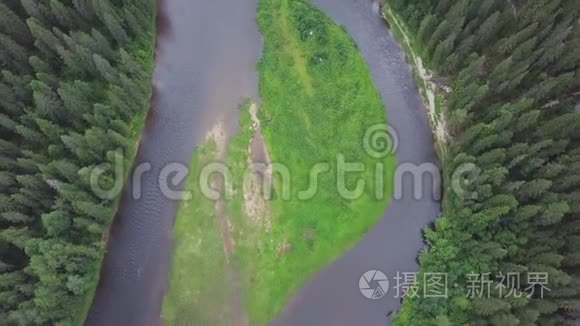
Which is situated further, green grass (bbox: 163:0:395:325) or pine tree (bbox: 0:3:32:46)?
green grass (bbox: 163:0:395:325)

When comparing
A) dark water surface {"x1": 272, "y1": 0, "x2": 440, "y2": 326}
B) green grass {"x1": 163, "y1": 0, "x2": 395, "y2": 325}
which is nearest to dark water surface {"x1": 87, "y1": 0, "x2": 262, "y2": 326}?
green grass {"x1": 163, "y1": 0, "x2": 395, "y2": 325}

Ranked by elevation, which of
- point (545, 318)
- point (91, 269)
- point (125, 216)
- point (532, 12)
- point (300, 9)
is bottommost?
point (545, 318)

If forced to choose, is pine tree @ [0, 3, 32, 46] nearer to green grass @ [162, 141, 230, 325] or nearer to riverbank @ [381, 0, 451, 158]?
green grass @ [162, 141, 230, 325]

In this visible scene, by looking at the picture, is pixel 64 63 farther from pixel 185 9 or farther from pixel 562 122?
pixel 562 122

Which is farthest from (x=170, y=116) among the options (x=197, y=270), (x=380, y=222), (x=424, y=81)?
(x=424, y=81)

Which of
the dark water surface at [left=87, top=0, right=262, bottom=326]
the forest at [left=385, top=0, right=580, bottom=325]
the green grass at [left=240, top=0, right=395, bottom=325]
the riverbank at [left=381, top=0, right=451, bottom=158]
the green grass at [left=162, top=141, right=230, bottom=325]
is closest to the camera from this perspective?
the forest at [left=385, top=0, right=580, bottom=325]

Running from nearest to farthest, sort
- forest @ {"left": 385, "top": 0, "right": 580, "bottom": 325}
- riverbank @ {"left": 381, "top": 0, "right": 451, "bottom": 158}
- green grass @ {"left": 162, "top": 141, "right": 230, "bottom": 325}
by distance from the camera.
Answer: forest @ {"left": 385, "top": 0, "right": 580, "bottom": 325} → green grass @ {"left": 162, "top": 141, "right": 230, "bottom": 325} → riverbank @ {"left": 381, "top": 0, "right": 451, "bottom": 158}

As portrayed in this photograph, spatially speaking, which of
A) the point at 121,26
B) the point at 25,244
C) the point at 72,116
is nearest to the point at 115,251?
the point at 25,244

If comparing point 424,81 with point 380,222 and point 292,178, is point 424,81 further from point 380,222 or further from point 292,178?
point 292,178
